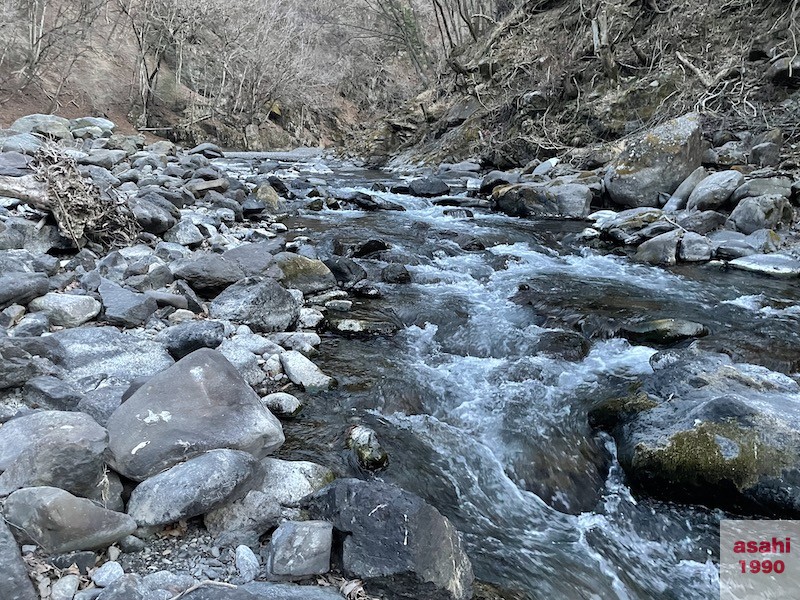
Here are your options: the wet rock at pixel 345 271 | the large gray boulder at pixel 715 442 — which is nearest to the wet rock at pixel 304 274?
the wet rock at pixel 345 271

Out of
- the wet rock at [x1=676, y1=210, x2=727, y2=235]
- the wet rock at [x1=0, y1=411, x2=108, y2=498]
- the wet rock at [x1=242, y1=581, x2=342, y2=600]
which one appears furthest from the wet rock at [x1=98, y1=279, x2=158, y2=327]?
the wet rock at [x1=676, y1=210, x2=727, y2=235]

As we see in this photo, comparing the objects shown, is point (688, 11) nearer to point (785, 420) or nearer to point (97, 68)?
point (785, 420)

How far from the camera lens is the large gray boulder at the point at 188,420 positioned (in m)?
2.39

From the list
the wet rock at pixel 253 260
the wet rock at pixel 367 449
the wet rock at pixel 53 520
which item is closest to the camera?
the wet rock at pixel 53 520

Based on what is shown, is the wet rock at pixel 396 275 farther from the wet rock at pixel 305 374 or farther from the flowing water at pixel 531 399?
the wet rock at pixel 305 374

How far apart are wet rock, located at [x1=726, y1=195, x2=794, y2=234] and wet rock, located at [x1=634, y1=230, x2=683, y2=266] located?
991 mm

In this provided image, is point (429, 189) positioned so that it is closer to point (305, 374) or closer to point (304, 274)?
point (304, 274)

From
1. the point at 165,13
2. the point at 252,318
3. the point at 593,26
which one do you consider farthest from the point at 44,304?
the point at 165,13

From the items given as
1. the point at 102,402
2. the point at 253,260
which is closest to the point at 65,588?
the point at 102,402

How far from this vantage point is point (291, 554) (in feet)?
6.82

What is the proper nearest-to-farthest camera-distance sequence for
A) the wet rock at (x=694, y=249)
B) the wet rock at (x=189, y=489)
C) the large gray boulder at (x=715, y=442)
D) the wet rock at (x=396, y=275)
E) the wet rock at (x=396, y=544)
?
the wet rock at (x=396, y=544), the wet rock at (x=189, y=489), the large gray boulder at (x=715, y=442), the wet rock at (x=396, y=275), the wet rock at (x=694, y=249)

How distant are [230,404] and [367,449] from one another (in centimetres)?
82

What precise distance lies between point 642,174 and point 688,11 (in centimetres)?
684

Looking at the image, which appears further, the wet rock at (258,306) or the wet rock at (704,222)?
the wet rock at (704,222)
